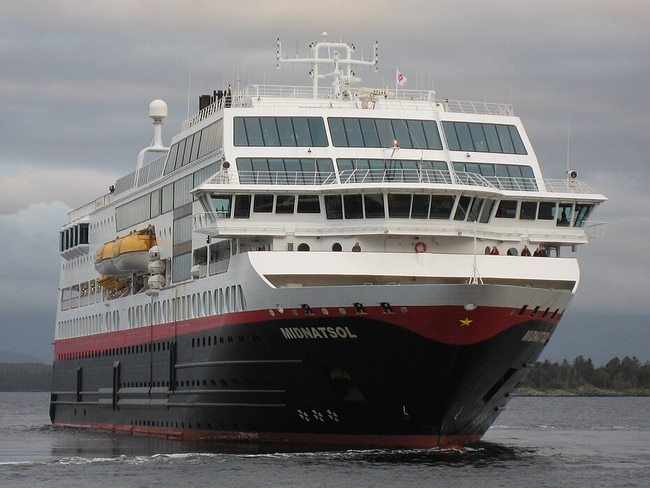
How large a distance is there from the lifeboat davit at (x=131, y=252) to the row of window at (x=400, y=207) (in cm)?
1119

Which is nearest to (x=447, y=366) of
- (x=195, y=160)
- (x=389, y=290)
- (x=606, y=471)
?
(x=389, y=290)

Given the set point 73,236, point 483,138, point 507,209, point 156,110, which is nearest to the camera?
point 507,209

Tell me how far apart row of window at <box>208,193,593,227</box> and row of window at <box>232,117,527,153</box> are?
111 inches

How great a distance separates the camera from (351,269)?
1714 inches

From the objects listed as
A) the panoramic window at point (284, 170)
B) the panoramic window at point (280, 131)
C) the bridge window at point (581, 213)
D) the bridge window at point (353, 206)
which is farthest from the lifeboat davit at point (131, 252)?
the bridge window at point (581, 213)

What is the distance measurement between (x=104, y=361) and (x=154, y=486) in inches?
994

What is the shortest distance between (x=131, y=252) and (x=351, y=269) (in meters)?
16.3

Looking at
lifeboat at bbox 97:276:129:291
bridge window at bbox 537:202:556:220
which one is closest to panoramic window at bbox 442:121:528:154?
bridge window at bbox 537:202:556:220

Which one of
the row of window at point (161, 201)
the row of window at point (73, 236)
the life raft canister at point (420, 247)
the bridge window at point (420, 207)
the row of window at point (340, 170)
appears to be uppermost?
the row of window at point (73, 236)

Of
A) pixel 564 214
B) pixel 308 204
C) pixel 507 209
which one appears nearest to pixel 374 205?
pixel 308 204

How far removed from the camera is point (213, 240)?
49750 millimetres

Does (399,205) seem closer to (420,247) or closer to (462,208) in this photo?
(420,247)

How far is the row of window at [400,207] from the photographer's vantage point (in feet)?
147

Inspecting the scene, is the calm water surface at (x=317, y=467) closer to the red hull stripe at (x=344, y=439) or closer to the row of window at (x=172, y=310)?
the red hull stripe at (x=344, y=439)
